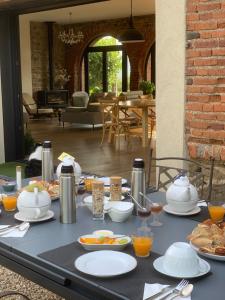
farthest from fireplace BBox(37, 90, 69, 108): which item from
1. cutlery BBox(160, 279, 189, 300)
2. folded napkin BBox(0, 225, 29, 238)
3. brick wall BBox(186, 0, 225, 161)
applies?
cutlery BBox(160, 279, 189, 300)

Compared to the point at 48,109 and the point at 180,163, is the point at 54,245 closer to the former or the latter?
the point at 180,163

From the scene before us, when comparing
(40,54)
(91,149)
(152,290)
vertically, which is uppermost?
(40,54)

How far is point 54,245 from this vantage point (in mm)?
1942

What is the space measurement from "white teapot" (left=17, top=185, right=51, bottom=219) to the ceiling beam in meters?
4.22

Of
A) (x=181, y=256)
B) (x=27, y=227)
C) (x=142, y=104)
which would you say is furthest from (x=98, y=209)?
(x=142, y=104)

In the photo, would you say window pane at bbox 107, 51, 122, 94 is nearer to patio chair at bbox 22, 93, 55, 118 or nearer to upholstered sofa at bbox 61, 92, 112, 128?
patio chair at bbox 22, 93, 55, 118

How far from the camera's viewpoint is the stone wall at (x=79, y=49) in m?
14.7

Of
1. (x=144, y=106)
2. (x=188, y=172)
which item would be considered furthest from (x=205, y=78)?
(x=144, y=106)

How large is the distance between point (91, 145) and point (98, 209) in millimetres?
7340

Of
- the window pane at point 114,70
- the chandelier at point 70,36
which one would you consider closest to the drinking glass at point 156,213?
the chandelier at point 70,36

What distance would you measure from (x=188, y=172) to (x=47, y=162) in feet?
3.12

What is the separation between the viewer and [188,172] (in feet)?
10.5

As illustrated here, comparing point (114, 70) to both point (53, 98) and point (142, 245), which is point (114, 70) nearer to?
point (53, 98)

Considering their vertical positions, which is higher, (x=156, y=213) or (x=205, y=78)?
(x=205, y=78)
